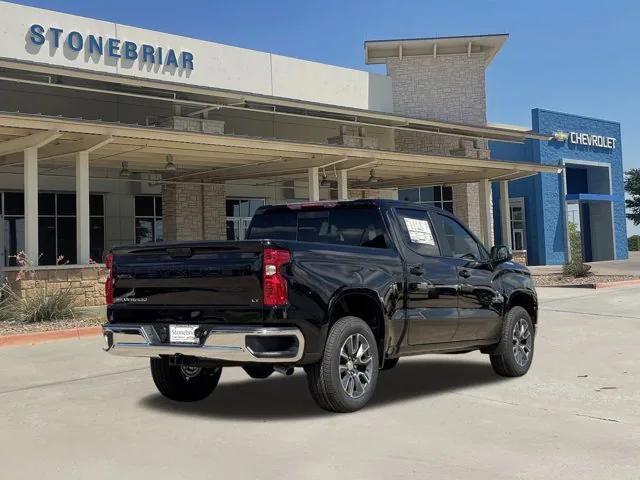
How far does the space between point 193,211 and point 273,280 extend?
793 inches

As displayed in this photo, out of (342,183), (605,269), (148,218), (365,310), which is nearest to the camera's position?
(365,310)

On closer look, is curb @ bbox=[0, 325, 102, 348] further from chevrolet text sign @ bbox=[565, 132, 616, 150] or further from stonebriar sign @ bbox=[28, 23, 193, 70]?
chevrolet text sign @ bbox=[565, 132, 616, 150]

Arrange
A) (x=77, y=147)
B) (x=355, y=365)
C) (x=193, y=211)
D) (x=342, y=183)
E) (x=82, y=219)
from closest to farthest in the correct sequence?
(x=355, y=365) → (x=82, y=219) → (x=77, y=147) → (x=342, y=183) → (x=193, y=211)

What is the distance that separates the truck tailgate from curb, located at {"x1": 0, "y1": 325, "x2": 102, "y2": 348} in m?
6.05

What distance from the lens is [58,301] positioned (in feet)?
46.0

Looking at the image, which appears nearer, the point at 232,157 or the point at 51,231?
the point at 232,157

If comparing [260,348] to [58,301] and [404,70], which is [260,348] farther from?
[404,70]

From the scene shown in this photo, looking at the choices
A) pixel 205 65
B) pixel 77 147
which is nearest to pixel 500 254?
pixel 77 147

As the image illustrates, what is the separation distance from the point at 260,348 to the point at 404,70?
1088 inches

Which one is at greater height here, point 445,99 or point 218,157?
point 445,99

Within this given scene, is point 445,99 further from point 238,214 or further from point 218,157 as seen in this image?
point 218,157

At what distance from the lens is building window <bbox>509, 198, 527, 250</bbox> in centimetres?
4069

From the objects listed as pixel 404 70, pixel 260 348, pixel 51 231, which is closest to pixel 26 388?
pixel 260 348

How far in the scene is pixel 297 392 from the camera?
7.50 metres
